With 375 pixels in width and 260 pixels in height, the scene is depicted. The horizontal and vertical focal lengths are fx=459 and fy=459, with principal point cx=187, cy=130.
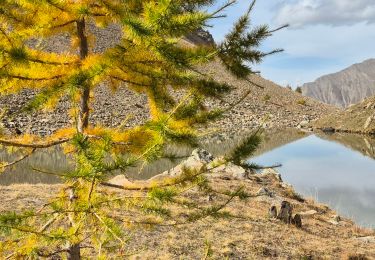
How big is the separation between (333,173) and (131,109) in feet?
88.7

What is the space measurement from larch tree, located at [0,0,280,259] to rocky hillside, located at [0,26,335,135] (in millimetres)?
792

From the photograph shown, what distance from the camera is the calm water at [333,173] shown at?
24.0m

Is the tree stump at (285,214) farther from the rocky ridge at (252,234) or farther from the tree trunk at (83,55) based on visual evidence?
the tree trunk at (83,55)

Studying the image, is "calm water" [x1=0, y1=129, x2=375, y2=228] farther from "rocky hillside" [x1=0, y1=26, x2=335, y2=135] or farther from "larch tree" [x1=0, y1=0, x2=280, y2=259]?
"larch tree" [x1=0, y1=0, x2=280, y2=259]

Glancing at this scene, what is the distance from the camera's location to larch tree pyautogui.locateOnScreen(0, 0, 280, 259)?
3.92m

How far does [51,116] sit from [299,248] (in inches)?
1361

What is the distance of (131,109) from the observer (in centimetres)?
5388

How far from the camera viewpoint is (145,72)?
218 inches

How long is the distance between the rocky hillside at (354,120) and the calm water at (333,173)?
508 inches

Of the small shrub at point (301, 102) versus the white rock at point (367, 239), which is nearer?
the white rock at point (367, 239)

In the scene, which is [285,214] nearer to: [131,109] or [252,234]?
[252,234]

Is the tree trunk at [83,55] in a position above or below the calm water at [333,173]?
above

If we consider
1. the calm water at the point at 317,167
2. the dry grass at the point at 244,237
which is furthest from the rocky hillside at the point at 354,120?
the dry grass at the point at 244,237

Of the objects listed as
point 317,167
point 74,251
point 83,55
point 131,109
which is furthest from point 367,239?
point 131,109
